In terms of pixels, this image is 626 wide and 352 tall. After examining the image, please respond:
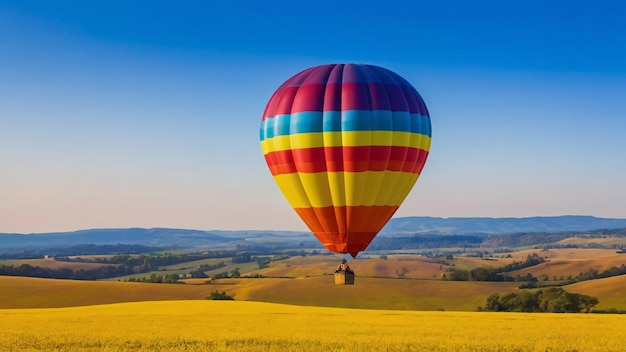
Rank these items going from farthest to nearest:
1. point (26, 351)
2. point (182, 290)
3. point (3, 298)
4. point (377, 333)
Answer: point (182, 290), point (3, 298), point (377, 333), point (26, 351)

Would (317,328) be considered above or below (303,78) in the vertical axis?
below

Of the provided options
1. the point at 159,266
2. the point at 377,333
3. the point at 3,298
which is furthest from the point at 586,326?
the point at 159,266

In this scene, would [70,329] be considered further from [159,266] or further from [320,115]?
[159,266]

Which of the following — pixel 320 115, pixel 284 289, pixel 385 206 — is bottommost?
pixel 284 289

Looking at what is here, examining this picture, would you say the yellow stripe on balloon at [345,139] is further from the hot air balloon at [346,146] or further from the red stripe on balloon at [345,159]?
the red stripe on balloon at [345,159]

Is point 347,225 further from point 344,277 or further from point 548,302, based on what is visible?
point 548,302

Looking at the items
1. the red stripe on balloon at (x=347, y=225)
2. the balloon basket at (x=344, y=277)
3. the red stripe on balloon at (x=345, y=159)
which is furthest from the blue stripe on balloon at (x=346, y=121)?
the balloon basket at (x=344, y=277)

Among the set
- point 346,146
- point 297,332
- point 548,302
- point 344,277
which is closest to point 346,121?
point 346,146
